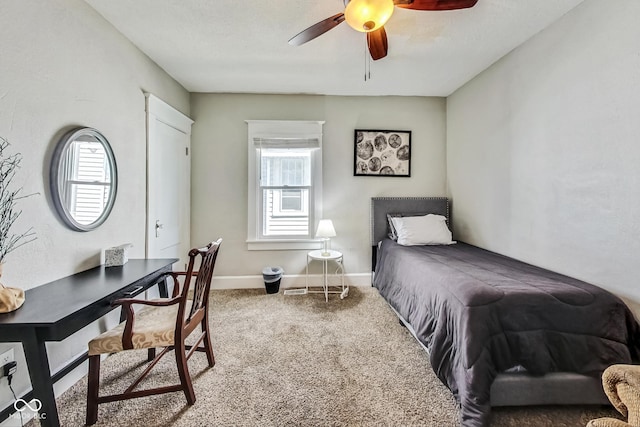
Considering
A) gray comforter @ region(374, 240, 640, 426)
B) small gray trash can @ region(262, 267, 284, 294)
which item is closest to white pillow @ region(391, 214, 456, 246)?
gray comforter @ region(374, 240, 640, 426)

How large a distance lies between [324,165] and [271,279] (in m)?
1.64

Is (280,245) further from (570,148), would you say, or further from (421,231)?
(570,148)

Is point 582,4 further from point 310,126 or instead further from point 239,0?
point 310,126

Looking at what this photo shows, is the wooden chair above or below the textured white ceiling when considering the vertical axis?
below

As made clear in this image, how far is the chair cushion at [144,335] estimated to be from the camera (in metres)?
1.47

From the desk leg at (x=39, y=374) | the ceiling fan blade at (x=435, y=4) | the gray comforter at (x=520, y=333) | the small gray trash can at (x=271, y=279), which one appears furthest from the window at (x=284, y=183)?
the desk leg at (x=39, y=374)

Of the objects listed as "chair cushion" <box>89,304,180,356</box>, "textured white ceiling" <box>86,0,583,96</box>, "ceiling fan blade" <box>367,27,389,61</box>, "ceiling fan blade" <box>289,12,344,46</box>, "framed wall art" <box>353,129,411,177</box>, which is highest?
"textured white ceiling" <box>86,0,583,96</box>

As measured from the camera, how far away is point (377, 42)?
1.96 metres

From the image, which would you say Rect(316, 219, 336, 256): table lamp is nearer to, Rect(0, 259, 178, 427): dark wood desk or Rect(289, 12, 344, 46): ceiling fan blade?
Rect(0, 259, 178, 427): dark wood desk

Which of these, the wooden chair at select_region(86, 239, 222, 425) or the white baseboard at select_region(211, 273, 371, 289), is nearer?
the wooden chair at select_region(86, 239, 222, 425)

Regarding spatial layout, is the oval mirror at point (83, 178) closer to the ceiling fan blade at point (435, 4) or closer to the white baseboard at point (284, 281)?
the white baseboard at point (284, 281)

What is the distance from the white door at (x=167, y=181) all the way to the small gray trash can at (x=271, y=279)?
1049 millimetres

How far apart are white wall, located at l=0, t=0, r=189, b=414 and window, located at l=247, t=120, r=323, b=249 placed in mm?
1399

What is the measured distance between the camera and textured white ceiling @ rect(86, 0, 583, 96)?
1.97 m
